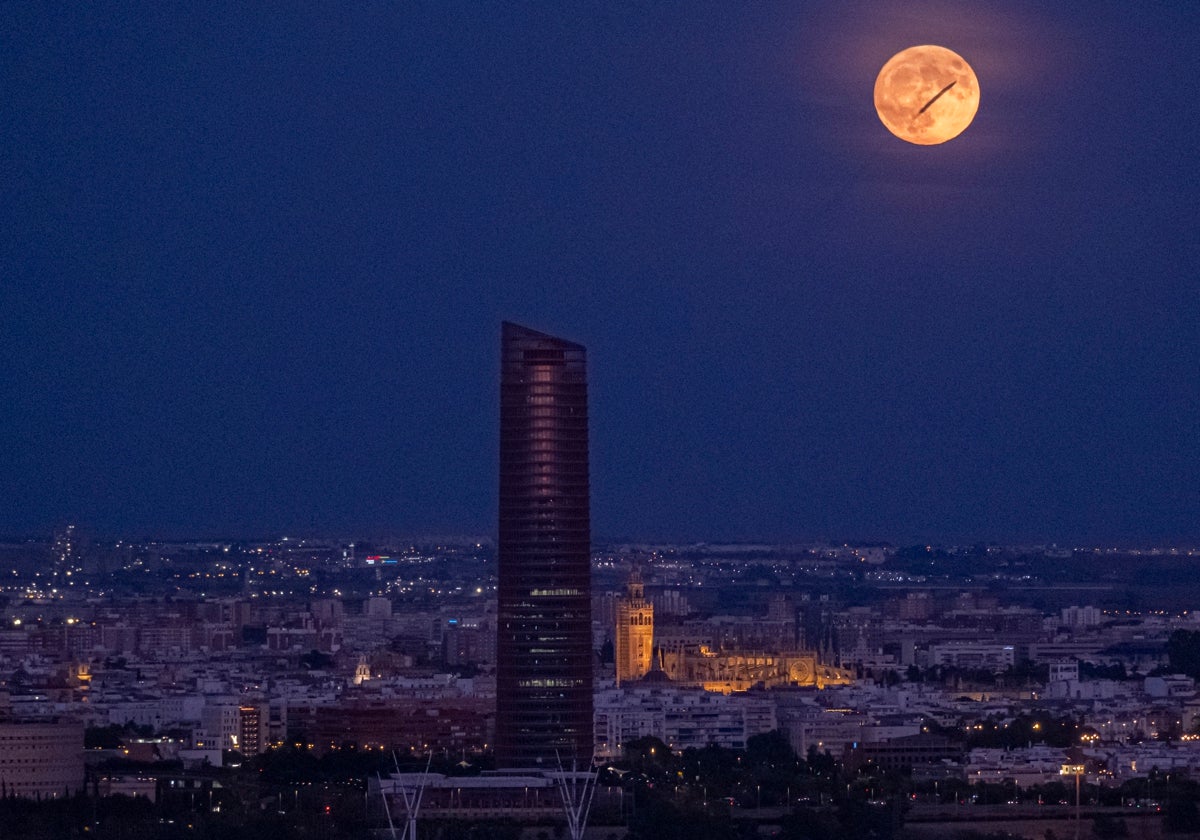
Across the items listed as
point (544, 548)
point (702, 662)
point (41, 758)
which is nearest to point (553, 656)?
point (544, 548)

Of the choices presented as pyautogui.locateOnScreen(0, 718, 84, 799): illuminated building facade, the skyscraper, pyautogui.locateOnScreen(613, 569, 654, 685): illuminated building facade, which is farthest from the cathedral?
pyautogui.locateOnScreen(0, 718, 84, 799): illuminated building facade

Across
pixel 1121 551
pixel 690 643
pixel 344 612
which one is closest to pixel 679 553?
pixel 1121 551

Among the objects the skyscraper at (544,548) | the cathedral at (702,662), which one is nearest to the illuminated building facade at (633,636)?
the cathedral at (702,662)

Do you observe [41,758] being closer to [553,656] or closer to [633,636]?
[553,656]

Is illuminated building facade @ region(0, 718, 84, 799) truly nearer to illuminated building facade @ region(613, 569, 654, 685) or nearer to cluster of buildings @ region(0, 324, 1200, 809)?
cluster of buildings @ region(0, 324, 1200, 809)

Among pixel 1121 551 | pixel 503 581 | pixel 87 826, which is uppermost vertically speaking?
pixel 1121 551

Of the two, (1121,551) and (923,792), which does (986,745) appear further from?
(1121,551)
